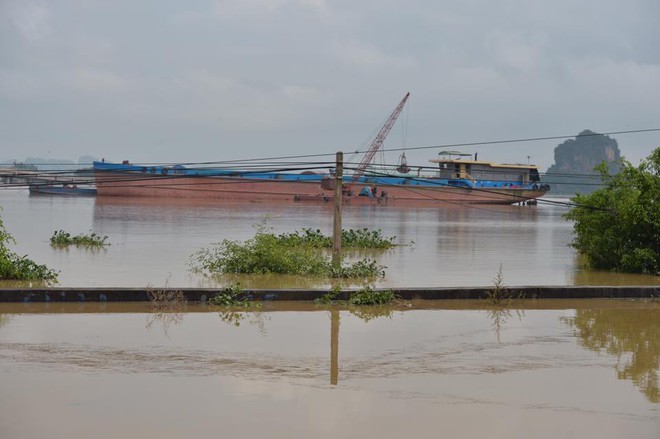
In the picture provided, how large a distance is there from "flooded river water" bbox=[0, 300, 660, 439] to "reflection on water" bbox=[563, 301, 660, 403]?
0.02m

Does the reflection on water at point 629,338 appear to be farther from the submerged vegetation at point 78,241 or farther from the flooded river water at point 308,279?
the submerged vegetation at point 78,241

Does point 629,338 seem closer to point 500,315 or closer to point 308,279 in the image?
point 500,315

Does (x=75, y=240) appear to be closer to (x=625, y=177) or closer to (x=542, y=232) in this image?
(x=625, y=177)

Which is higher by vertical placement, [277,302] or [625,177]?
[625,177]

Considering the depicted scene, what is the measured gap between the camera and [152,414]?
5879 millimetres

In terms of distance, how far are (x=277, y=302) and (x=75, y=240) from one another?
1020 cm

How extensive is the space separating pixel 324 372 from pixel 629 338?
12.5 ft

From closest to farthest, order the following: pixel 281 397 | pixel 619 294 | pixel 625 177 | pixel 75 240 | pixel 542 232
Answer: pixel 281 397
pixel 619 294
pixel 625 177
pixel 75 240
pixel 542 232

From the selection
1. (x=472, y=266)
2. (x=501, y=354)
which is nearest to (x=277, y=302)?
(x=501, y=354)

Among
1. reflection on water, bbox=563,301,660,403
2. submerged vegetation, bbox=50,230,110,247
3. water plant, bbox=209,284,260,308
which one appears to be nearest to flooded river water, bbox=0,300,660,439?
reflection on water, bbox=563,301,660,403

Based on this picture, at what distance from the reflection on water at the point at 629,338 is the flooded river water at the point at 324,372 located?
25 millimetres

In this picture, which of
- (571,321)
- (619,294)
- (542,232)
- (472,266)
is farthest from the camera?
(542,232)

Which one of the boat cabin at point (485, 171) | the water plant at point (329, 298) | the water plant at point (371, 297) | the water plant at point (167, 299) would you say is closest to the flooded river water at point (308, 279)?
the water plant at point (329, 298)

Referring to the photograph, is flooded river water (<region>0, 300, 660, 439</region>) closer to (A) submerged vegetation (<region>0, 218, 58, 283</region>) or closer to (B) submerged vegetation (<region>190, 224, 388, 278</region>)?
(A) submerged vegetation (<region>0, 218, 58, 283</region>)
